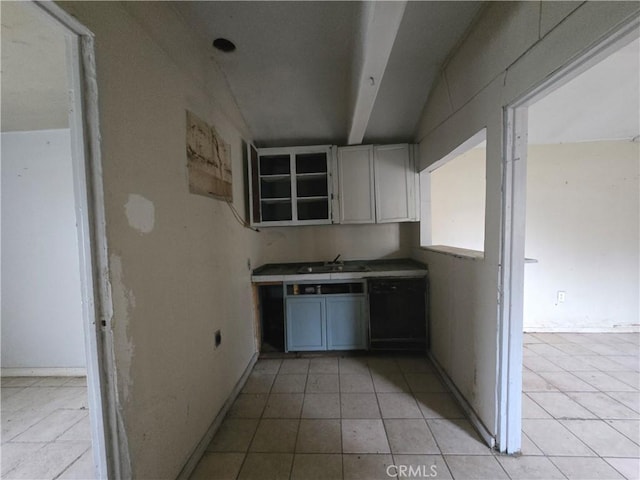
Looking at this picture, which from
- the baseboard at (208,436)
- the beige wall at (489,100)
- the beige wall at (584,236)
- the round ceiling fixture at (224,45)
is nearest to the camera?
the beige wall at (489,100)

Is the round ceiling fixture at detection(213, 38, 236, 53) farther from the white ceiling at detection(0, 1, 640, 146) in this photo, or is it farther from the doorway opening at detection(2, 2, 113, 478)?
the doorway opening at detection(2, 2, 113, 478)

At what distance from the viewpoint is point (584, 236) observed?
3.07 metres

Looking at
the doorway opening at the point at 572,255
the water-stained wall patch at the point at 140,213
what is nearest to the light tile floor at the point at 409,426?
the doorway opening at the point at 572,255

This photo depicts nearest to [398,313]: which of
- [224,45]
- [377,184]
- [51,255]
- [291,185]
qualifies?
[377,184]

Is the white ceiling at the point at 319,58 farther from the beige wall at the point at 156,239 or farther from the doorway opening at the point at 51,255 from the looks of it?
the doorway opening at the point at 51,255

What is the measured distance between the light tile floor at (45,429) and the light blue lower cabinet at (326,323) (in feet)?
5.51

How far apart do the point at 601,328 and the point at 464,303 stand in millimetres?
2766

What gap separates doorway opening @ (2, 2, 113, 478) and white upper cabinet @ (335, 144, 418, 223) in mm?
2309

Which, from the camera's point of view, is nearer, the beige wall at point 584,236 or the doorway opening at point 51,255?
the doorway opening at point 51,255

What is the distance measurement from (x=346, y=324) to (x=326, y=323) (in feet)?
0.72

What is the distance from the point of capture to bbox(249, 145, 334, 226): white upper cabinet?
9.37 feet

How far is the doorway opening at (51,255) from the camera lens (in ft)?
2.91

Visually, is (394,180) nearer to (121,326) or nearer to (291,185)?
(291,185)

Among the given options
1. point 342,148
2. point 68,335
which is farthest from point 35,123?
point 342,148
